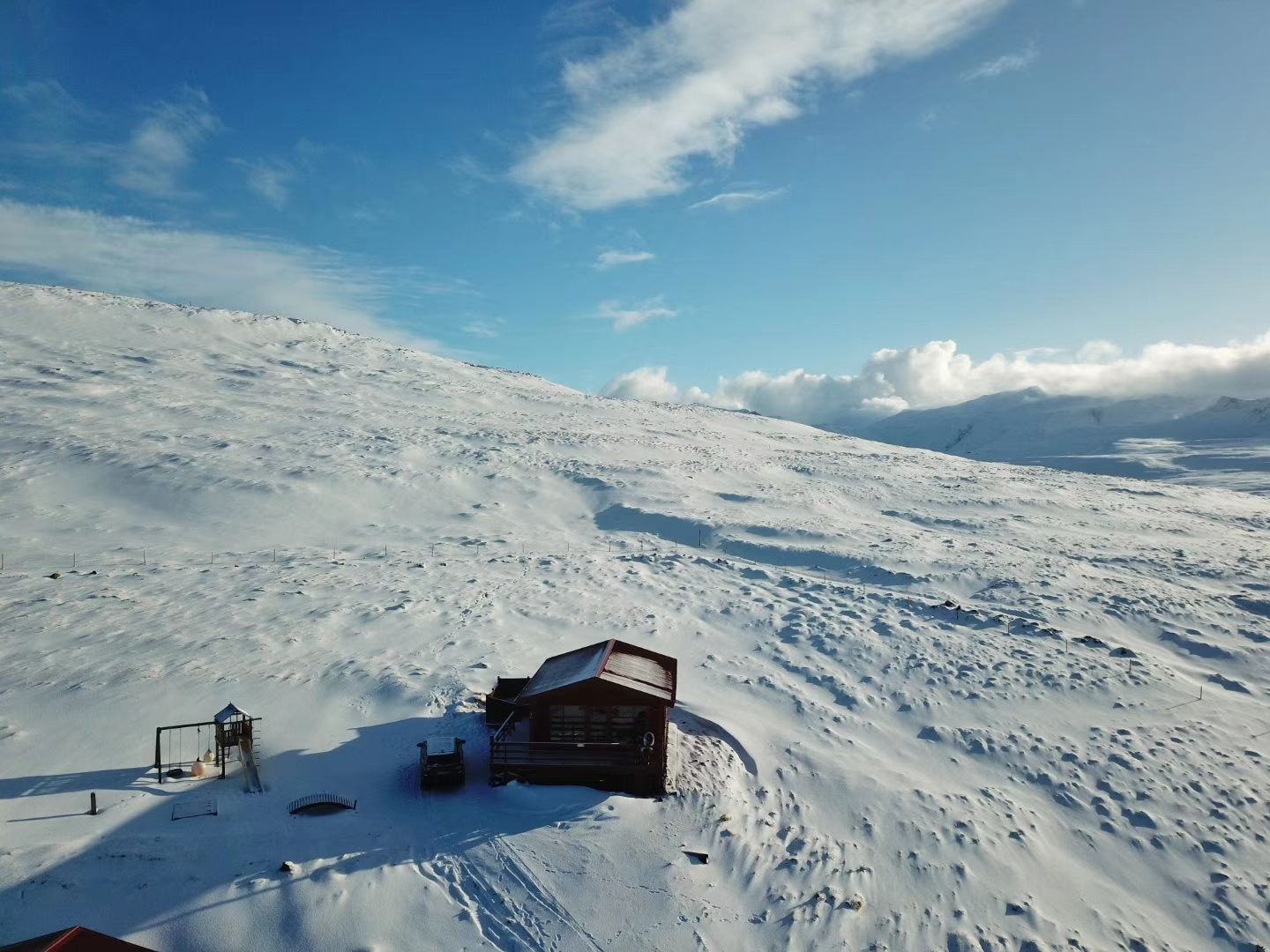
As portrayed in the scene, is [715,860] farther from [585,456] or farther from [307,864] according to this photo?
[585,456]

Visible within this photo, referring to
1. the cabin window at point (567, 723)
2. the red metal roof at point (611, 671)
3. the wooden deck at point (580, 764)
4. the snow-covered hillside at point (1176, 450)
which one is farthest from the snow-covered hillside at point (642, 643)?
the snow-covered hillside at point (1176, 450)

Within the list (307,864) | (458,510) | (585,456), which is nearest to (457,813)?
(307,864)

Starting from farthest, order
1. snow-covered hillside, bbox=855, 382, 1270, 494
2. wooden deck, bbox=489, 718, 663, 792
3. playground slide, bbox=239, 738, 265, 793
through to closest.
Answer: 1. snow-covered hillside, bbox=855, 382, 1270, 494
2. wooden deck, bbox=489, 718, 663, 792
3. playground slide, bbox=239, 738, 265, 793

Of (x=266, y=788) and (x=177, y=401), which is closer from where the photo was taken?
(x=266, y=788)

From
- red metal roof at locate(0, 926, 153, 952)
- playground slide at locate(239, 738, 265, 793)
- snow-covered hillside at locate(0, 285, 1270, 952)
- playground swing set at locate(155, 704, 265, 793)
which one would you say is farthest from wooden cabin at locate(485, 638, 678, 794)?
red metal roof at locate(0, 926, 153, 952)

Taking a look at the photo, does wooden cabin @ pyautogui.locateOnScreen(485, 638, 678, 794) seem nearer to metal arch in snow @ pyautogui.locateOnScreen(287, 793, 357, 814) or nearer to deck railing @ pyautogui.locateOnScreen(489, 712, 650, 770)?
deck railing @ pyautogui.locateOnScreen(489, 712, 650, 770)

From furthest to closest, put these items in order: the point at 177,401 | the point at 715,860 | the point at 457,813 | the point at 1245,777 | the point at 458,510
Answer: the point at 177,401 → the point at 458,510 → the point at 1245,777 → the point at 457,813 → the point at 715,860
